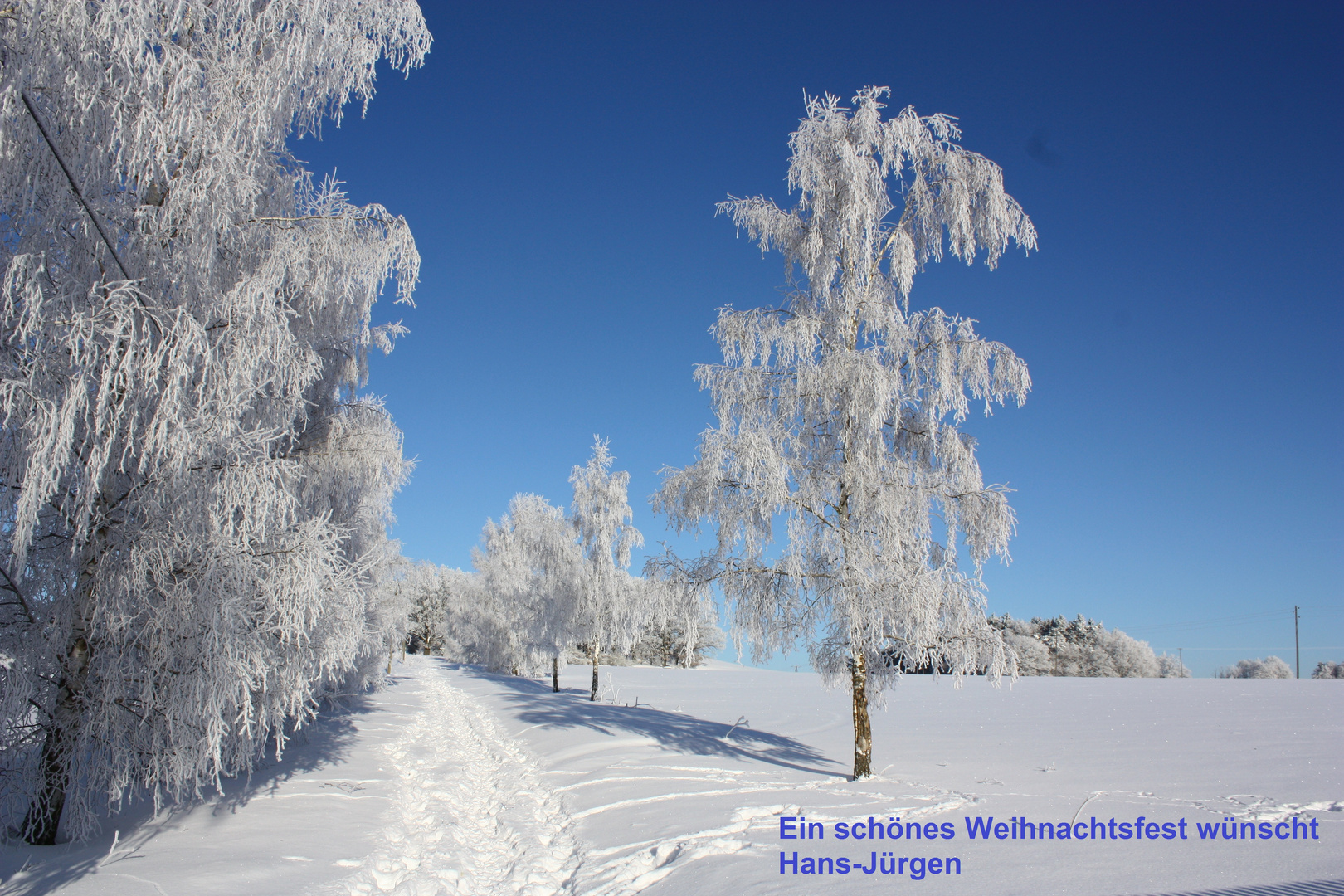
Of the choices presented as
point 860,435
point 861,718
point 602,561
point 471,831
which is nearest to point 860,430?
point 860,435

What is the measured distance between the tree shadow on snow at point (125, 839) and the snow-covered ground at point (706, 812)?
3 centimetres

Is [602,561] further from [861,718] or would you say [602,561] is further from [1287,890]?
[1287,890]

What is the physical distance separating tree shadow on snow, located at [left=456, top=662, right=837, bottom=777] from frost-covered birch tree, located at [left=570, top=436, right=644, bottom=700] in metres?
2.59

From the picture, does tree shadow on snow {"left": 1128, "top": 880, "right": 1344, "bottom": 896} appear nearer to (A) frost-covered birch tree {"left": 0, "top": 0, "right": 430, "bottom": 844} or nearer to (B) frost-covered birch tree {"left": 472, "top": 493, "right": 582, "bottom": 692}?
(A) frost-covered birch tree {"left": 0, "top": 0, "right": 430, "bottom": 844}

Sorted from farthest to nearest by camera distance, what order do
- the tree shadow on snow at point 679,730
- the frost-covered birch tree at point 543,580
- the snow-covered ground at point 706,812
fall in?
the frost-covered birch tree at point 543,580 → the tree shadow on snow at point 679,730 → the snow-covered ground at point 706,812

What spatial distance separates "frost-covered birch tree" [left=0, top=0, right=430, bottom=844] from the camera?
4102mm

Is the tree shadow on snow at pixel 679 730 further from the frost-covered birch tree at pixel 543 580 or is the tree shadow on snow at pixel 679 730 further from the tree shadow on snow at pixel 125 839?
the tree shadow on snow at pixel 125 839

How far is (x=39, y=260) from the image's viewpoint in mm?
4246

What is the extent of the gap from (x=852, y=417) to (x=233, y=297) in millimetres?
6288

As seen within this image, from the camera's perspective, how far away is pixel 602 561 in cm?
2139

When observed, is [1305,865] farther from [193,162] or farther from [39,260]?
[193,162]

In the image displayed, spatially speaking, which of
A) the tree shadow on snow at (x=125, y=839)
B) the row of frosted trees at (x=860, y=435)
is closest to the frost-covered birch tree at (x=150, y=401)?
the tree shadow on snow at (x=125, y=839)

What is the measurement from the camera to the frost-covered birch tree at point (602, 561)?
20.8 meters

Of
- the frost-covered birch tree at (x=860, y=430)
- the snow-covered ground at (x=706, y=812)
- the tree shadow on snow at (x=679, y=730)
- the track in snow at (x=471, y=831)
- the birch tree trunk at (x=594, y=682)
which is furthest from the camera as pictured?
the birch tree trunk at (x=594, y=682)
